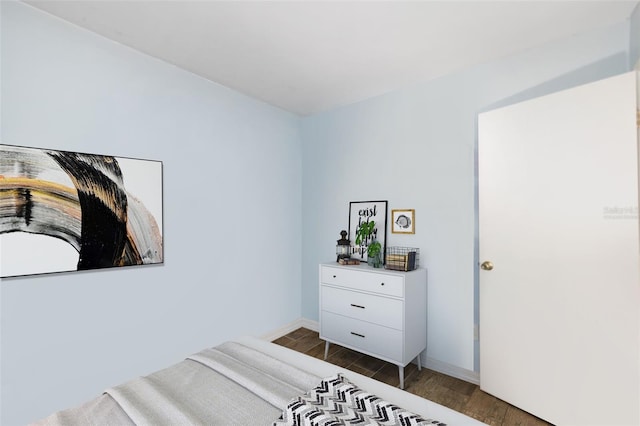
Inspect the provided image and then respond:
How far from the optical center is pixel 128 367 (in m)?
2.04

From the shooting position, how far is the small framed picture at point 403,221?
2.61 m

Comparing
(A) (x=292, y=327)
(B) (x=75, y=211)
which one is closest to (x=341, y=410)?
(B) (x=75, y=211)

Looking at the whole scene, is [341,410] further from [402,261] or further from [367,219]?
[367,219]

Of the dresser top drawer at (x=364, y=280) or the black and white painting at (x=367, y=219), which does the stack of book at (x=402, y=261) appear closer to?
the dresser top drawer at (x=364, y=280)

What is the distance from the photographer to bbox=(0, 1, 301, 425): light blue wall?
1.66m

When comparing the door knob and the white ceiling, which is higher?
the white ceiling

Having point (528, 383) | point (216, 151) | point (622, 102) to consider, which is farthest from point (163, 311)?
point (622, 102)

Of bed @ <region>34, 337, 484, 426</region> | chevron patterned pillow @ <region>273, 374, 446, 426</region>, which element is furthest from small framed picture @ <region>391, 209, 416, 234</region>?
chevron patterned pillow @ <region>273, 374, 446, 426</region>

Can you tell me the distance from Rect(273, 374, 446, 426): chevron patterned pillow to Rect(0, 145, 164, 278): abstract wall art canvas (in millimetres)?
1661

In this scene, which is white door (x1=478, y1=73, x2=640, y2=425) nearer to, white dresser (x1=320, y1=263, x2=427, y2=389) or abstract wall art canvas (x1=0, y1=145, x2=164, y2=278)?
white dresser (x1=320, y1=263, x2=427, y2=389)

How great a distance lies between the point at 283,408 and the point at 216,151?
2.14m

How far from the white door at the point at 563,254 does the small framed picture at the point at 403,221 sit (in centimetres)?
59

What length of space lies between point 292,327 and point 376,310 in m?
1.31

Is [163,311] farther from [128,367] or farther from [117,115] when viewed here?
[117,115]
